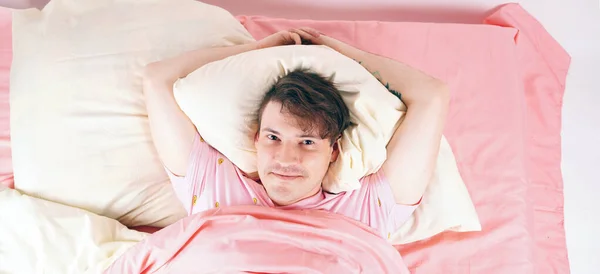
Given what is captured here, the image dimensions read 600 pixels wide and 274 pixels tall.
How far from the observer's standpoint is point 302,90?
3.35ft

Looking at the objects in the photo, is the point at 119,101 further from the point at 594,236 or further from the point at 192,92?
the point at 594,236

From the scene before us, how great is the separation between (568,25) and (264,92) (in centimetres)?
95

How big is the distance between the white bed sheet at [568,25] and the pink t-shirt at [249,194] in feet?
1.94

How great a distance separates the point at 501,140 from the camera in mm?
1320

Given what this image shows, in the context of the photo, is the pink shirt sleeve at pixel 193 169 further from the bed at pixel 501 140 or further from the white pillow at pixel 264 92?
the bed at pixel 501 140

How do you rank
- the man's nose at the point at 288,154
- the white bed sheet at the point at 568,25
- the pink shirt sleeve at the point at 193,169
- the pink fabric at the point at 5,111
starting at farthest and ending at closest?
1. the white bed sheet at the point at 568,25
2. the pink fabric at the point at 5,111
3. the pink shirt sleeve at the point at 193,169
4. the man's nose at the point at 288,154

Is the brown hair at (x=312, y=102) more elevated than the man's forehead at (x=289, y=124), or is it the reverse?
the brown hair at (x=312, y=102)

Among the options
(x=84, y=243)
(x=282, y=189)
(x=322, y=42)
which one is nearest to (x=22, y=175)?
(x=84, y=243)

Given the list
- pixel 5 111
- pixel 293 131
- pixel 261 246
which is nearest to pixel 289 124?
pixel 293 131

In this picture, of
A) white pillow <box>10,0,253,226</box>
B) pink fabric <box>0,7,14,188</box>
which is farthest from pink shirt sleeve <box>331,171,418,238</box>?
pink fabric <box>0,7,14,188</box>

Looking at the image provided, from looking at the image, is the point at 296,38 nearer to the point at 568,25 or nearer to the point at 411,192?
the point at 411,192

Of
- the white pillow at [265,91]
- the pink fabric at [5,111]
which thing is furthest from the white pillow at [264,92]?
the pink fabric at [5,111]

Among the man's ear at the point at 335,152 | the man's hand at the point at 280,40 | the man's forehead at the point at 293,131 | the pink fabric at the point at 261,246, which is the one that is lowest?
the pink fabric at the point at 261,246

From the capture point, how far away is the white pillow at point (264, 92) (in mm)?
1089
